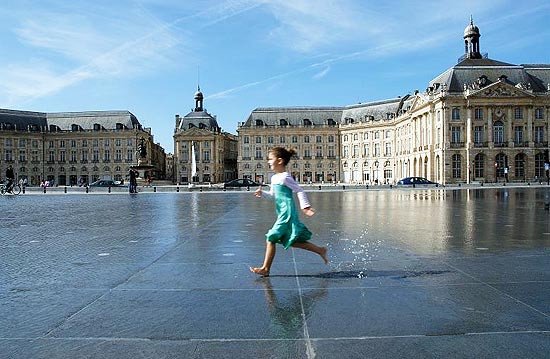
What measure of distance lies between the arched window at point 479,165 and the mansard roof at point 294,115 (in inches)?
1849

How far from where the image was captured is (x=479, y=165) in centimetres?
8394

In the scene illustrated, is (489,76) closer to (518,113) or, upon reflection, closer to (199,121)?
(518,113)

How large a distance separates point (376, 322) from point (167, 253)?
524cm

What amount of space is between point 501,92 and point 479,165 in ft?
41.2

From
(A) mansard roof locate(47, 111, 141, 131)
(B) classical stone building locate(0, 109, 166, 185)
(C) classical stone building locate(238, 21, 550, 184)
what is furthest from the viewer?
(A) mansard roof locate(47, 111, 141, 131)

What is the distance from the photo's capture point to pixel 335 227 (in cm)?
1355

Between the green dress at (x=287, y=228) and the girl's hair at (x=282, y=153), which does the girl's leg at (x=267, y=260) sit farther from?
the girl's hair at (x=282, y=153)

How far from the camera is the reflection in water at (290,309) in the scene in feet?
14.8

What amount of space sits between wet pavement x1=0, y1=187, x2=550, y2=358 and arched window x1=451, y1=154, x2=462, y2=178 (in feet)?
253

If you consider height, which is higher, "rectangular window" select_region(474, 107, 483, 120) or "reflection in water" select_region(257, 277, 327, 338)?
"rectangular window" select_region(474, 107, 483, 120)

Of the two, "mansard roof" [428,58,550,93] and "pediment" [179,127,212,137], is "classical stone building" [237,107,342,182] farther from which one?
"mansard roof" [428,58,550,93]

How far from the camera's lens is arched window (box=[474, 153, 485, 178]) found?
274ft

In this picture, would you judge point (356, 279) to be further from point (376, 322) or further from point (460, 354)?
point (460, 354)

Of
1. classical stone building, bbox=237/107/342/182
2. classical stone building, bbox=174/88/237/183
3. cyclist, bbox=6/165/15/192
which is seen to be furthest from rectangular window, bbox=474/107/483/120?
cyclist, bbox=6/165/15/192
